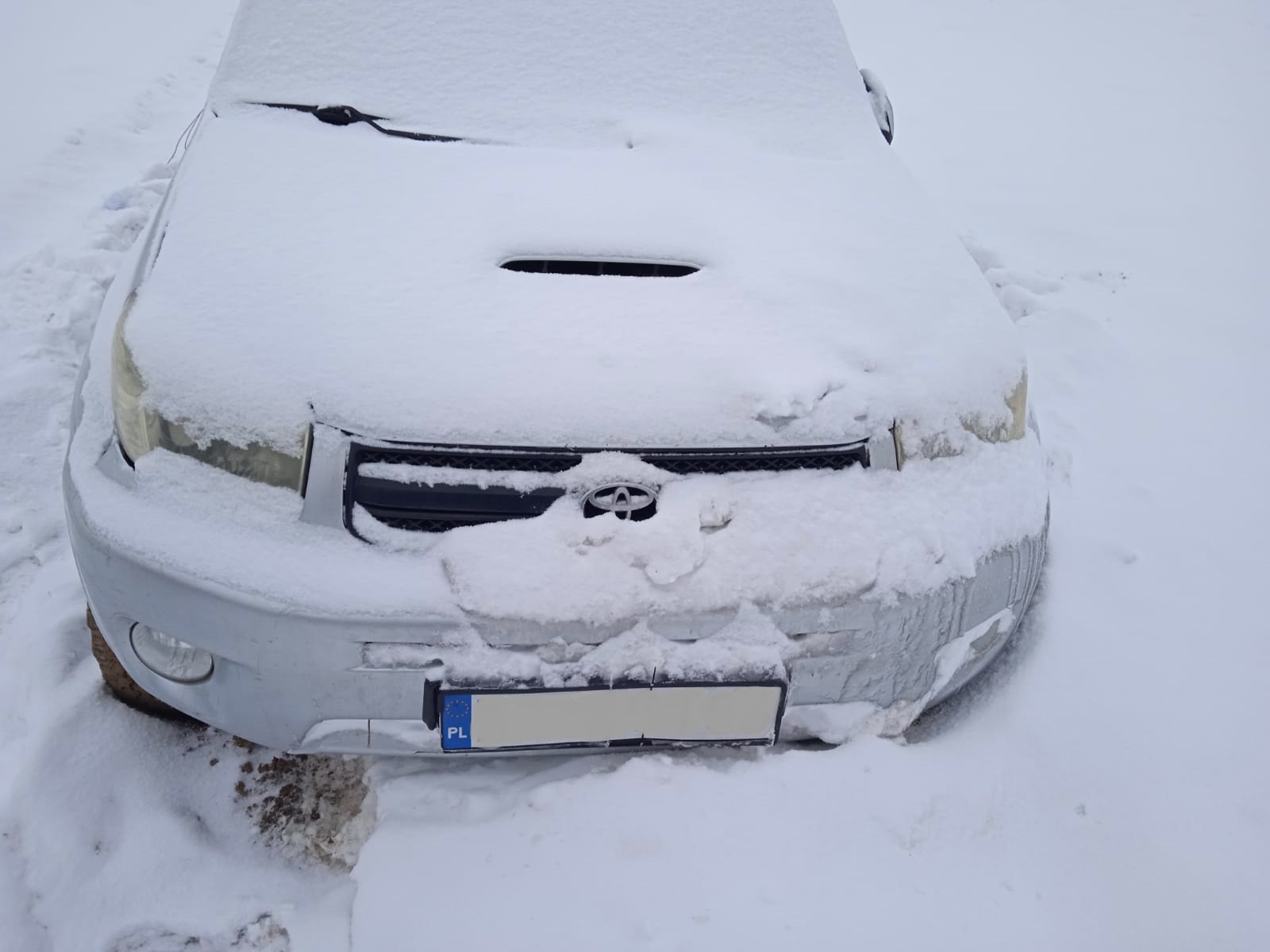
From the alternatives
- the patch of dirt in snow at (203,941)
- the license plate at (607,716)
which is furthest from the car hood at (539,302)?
the patch of dirt in snow at (203,941)

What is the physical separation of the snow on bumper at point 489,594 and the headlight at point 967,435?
0.13 meters

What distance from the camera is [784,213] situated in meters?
2.11

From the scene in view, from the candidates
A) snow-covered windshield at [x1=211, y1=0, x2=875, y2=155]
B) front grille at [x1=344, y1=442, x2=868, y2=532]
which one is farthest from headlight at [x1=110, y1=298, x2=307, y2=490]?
snow-covered windshield at [x1=211, y1=0, x2=875, y2=155]

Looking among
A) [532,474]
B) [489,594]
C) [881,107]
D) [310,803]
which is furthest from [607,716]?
[881,107]

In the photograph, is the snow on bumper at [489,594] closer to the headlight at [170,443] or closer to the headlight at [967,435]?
the headlight at [170,443]

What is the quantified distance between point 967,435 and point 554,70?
1.50m

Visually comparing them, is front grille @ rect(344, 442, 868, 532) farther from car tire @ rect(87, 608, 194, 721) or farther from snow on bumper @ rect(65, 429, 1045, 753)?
car tire @ rect(87, 608, 194, 721)

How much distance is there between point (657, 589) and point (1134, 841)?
111cm

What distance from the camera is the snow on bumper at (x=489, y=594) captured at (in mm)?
1423

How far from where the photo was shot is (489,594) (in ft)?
4.65

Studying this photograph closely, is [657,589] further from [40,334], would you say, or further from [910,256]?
[40,334]

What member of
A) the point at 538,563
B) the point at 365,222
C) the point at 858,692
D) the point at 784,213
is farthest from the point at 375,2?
the point at 858,692

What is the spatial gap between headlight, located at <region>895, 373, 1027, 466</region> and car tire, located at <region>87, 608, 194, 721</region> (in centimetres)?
146

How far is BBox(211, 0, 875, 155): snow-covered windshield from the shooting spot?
2.32 metres
